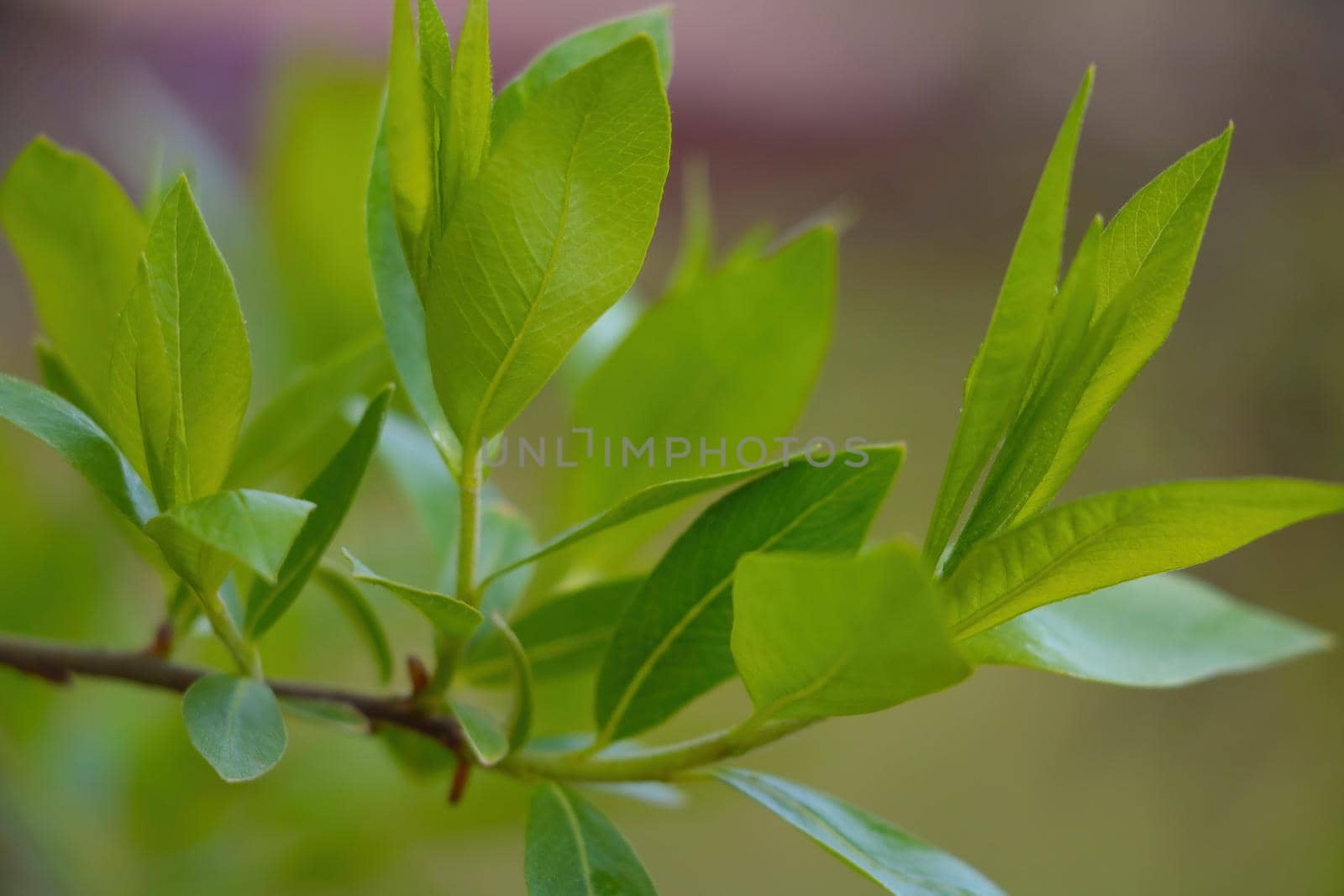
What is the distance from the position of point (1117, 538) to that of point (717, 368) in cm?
17

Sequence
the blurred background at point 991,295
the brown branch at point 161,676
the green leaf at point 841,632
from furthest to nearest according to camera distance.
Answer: the blurred background at point 991,295, the brown branch at point 161,676, the green leaf at point 841,632

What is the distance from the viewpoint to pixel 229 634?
281 mm

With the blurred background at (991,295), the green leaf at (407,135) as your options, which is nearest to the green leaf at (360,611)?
the green leaf at (407,135)

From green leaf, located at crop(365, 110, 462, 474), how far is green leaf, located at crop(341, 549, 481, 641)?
35 mm

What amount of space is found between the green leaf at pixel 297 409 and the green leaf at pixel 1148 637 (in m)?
0.20

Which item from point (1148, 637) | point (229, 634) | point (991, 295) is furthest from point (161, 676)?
point (991, 295)

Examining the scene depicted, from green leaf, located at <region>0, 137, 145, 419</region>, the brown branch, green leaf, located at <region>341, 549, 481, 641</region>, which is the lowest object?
the brown branch

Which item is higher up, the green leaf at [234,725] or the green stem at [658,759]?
the green stem at [658,759]

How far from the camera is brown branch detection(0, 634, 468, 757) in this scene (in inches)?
12.1

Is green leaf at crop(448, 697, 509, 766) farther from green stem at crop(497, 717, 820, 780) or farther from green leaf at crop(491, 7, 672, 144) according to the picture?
green leaf at crop(491, 7, 672, 144)

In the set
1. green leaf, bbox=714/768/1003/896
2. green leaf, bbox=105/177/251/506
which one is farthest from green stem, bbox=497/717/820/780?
green leaf, bbox=105/177/251/506

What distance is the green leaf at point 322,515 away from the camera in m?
0.28

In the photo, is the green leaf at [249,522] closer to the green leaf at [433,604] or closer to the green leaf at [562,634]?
the green leaf at [433,604]

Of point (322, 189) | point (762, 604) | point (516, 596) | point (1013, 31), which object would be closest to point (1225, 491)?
point (762, 604)
